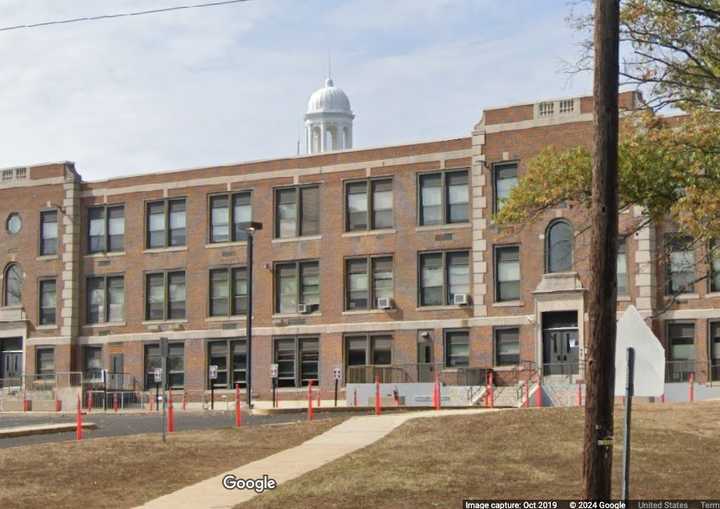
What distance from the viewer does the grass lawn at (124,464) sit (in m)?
20.1

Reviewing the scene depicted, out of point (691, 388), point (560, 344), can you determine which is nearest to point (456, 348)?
point (560, 344)

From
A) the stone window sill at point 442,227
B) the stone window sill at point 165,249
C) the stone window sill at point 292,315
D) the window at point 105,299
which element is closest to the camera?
the stone window sill at point 442,227

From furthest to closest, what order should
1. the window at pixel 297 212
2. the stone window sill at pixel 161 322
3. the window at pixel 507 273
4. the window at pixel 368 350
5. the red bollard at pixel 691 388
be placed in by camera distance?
the stone window sill at pixel 161 322 → the window at pixel 297 212 → the window at pixel 368 350 → the window at pixel 507 273 → the red bollard at pixel 691 388

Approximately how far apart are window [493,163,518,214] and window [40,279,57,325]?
76.8 feet

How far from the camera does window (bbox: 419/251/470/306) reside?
173 feet

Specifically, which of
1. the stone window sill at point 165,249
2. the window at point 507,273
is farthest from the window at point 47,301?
the window at point 507,273

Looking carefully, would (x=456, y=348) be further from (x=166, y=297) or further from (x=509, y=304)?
(x=166, y=297)

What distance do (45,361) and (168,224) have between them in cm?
939

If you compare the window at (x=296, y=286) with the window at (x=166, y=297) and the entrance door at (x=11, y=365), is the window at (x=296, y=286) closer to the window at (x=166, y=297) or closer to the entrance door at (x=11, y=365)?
the window at (x=166, y=297)

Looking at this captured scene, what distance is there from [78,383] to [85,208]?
8.54 metres

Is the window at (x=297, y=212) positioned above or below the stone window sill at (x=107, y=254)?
above

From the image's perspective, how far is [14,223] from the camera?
210 ft

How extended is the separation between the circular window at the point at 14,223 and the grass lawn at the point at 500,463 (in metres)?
40.1

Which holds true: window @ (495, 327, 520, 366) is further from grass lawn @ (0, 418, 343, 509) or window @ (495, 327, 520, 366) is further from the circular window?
the circular window
